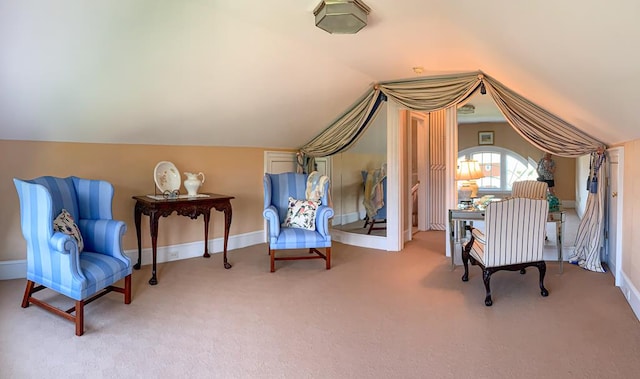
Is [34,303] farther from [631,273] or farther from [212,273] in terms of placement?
[631,273]

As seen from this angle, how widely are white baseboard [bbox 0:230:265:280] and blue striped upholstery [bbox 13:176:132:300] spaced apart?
0.98 m

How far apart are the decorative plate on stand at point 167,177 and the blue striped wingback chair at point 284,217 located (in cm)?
98

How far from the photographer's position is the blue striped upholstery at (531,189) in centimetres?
448

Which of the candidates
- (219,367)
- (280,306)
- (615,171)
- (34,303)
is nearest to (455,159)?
(615,171)

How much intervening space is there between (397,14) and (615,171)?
265cm

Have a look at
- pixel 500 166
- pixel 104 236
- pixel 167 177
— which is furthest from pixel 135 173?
pixel 500 166

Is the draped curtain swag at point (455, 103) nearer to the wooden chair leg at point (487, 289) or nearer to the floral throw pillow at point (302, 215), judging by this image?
the floral throw pillow at point (302, 215)

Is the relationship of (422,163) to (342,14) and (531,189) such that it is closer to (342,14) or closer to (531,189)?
(531,189)

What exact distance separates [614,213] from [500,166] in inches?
238

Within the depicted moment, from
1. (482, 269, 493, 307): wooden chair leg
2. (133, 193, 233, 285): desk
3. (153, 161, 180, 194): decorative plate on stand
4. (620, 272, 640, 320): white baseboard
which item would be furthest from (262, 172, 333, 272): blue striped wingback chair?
(620, 272, 640, 320): white baseboard

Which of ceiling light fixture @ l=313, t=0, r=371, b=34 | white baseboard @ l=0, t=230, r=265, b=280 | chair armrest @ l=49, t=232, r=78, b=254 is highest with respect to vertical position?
ceiling light fixture @ l=313, t=0, r=371, b=34

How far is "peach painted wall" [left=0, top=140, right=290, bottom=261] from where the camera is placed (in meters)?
3.68

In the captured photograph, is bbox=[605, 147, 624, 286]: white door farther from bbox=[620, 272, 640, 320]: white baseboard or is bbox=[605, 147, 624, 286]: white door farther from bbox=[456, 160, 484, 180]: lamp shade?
bbox=[456, 160, 484, 180]: lamp shade

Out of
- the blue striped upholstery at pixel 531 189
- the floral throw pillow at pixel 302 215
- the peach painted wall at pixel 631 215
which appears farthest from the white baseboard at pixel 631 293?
the floral throw pillow at pixel 302 215
